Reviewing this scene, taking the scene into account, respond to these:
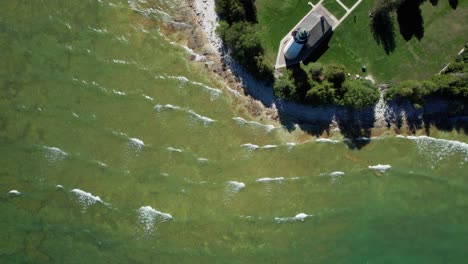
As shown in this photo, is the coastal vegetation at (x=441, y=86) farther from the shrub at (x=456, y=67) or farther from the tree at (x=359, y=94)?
the tree at (x=359, y=94)

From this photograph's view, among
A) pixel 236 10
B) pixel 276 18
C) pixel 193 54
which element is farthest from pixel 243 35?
pixel 193 54

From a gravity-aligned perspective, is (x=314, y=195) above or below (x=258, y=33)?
below

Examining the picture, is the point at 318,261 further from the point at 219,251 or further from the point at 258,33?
→ the point at 258,33

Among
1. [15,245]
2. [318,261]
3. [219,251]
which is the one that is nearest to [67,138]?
[15,245]

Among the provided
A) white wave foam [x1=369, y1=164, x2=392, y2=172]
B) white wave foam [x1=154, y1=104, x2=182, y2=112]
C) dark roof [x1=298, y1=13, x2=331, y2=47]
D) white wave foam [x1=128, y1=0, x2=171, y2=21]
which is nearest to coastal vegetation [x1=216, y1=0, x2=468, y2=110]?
dark roof [x1=298, y1=13, x2=331, y2=47]

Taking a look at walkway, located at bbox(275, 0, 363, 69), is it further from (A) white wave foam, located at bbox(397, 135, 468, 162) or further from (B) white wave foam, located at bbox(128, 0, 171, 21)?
(A) white wave foam, located at bbox(397, 135, 468, 162)

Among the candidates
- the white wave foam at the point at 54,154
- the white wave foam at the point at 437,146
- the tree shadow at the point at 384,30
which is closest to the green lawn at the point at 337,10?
the tree shadow at the point at 384,30
